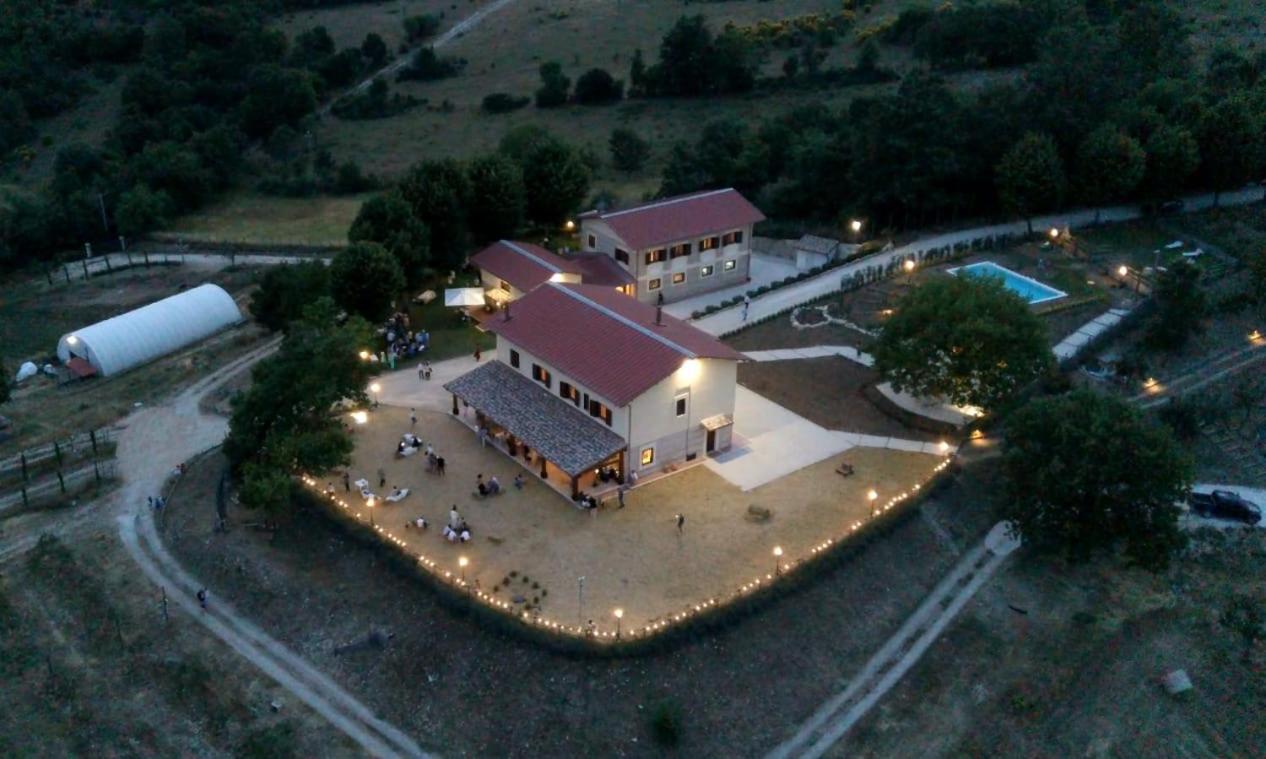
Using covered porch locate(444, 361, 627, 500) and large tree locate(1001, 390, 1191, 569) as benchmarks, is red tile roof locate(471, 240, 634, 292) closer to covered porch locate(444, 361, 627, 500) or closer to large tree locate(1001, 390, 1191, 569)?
covered porch locate(444, 361, 627, 500)

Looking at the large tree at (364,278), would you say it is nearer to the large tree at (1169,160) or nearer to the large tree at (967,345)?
the large tree at (967,345)

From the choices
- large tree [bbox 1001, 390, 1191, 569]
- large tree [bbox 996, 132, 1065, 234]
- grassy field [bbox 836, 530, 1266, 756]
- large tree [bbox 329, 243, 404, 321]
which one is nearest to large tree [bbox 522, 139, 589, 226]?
large tree [bbox 329, 243, 404, 321]

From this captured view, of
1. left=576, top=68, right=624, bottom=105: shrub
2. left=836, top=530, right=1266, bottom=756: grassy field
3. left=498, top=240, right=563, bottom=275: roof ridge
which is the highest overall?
left=576, top=68, right=624, bottom=105: shrub

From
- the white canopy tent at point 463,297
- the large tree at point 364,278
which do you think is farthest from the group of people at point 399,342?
the white canopy tent at point 463,297

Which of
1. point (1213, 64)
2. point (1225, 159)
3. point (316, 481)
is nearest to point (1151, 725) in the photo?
point (316, 481)

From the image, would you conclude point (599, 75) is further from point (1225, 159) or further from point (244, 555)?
point (244, 555)
